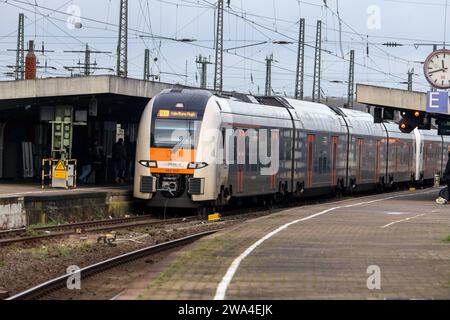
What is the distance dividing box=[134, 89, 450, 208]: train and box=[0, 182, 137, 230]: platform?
1418 millimetres

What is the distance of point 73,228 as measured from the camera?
21578 millimetres

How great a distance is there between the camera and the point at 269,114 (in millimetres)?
28094

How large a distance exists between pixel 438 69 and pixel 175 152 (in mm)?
→ 7328

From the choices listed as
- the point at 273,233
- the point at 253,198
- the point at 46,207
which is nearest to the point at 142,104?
the point at 253,198

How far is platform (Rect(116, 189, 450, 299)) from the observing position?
10.4 metres

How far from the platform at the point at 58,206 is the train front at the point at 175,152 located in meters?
1.35

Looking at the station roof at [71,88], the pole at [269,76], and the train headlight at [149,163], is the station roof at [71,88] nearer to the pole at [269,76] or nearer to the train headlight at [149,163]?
the train headlight at [149,163]

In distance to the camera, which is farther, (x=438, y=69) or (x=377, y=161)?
(x=377, y=161)

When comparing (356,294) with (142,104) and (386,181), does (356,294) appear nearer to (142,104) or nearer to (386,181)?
(142,104)

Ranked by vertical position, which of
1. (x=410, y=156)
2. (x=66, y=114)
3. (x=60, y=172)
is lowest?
(x=60, y=172)

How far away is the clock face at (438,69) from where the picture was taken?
68.6 ft

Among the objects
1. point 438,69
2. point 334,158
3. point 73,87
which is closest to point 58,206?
point 73,87

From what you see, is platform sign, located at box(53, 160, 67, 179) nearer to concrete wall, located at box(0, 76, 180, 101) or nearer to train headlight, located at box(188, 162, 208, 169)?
concrete wall, located at box(0, 76, 180, 101)

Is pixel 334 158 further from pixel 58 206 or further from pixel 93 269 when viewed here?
pixel 93 269
